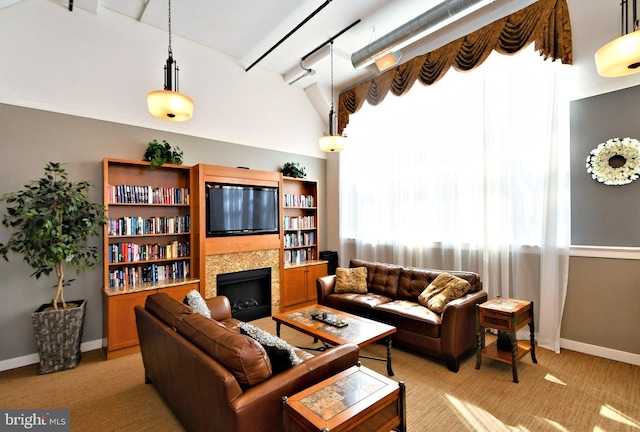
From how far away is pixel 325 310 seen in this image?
140 inches

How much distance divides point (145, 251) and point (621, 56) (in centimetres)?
517

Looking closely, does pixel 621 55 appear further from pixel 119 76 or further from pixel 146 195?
pixel 119 76

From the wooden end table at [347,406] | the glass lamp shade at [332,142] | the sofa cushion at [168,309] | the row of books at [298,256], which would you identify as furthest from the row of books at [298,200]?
the wooden end table at [347,406]

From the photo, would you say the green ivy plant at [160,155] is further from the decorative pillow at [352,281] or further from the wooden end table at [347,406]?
the wooden end table at [347,406]

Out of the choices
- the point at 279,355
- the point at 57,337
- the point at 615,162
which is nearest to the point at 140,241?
the point at 57,337

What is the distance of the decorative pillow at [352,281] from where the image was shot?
4336mm

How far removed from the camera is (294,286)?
5254 millimetres

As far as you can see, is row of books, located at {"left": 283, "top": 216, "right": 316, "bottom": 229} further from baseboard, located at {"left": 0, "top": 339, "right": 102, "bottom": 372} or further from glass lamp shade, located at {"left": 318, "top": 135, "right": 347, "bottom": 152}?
baseboard, located at {"left": 0, "top": 339, "right": 102, "bottom": 372}

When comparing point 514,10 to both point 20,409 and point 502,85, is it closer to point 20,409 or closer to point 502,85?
point 502,85

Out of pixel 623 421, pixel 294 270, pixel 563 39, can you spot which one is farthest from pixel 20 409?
pixel 563 39

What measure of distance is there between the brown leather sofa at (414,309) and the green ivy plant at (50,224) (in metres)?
2.95

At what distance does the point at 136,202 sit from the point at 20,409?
7.45 feet

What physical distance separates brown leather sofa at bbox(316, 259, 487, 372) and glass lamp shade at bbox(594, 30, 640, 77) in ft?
7.46

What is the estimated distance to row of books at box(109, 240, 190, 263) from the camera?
377 cm
